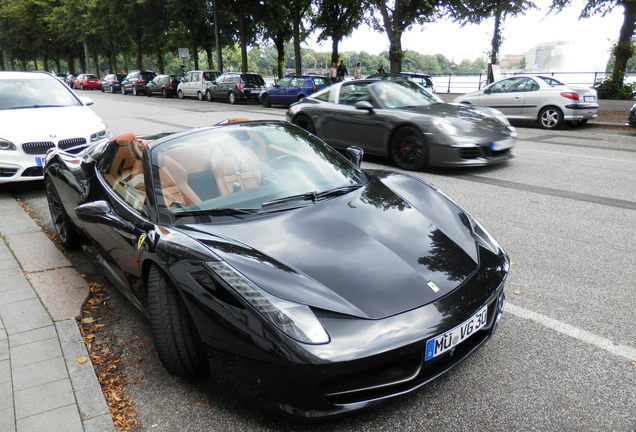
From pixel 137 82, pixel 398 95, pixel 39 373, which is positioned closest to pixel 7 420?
pixel 39 373

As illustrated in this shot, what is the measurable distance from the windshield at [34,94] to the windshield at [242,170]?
5696 mm

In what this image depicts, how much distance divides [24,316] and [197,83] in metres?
26.1

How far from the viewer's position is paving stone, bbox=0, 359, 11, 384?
103 inches

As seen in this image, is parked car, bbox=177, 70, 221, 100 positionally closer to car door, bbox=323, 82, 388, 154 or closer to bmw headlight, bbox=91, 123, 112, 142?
car door, bbox=323, 82, 388, 154

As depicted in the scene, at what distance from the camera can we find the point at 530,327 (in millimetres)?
3014

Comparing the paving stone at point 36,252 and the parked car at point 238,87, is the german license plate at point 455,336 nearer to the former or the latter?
the paving stone at point 36,252

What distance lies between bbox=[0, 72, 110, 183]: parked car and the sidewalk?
2.55 meters

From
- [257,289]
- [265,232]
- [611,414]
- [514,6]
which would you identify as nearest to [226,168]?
[265,232]

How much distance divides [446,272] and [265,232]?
95 cm

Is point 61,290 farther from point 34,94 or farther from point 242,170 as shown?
point 34,94

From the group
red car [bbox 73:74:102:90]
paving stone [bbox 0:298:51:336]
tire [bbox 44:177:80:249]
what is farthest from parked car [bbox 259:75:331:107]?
red car [bbox 73:74:102:90]

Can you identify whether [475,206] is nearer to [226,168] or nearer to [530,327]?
[530,327]

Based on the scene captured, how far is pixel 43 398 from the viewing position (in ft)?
8.07

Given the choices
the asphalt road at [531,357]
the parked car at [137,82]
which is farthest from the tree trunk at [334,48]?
the asphalt road at [531,357]
